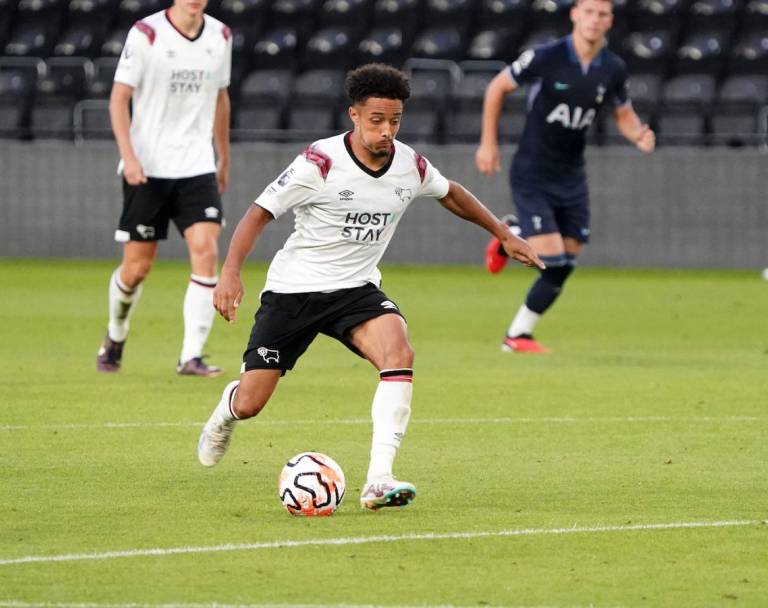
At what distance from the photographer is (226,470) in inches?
317

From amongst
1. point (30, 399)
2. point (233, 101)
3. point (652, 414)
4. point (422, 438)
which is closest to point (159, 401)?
point (30, 399)

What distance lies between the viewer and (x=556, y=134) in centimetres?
1362

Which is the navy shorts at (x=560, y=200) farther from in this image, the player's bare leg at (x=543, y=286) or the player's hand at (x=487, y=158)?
the player's hand at (x=487, y=158)

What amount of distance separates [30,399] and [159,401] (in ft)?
2.54

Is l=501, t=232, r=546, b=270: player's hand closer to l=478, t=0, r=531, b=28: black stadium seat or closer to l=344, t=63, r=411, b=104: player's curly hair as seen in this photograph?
l=344, t=63, r=411, b=104: player's curly hair

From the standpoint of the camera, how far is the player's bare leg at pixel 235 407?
745 cm

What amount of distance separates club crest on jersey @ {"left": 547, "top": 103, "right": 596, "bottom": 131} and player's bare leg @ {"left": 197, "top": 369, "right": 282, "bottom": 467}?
6.47 metres

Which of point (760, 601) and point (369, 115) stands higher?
point (369, 115)

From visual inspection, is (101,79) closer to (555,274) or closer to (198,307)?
(555,274)

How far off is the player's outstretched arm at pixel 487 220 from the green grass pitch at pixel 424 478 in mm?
965

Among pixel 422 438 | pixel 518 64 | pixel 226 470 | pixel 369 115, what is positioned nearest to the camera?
pixel 369 115

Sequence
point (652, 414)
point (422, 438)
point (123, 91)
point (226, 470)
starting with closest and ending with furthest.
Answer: point (226, 470), point (422, 438), point (652, 414), point (123, 91)

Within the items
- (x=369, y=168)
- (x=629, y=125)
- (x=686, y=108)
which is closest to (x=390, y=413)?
(x=369, y=168)

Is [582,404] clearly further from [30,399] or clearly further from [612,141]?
[612,141]
